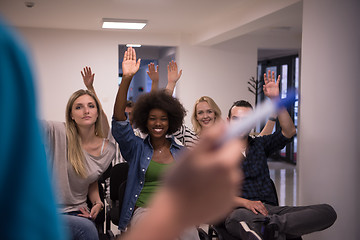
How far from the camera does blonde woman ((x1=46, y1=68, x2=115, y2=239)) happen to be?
2.88 m

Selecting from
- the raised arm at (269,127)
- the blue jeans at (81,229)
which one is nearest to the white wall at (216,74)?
the raised arm at (269,127)

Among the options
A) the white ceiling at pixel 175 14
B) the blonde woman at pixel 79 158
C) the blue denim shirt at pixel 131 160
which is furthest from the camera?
the white ceiling at pixel 175 14

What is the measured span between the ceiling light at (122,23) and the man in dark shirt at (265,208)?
12.3ft

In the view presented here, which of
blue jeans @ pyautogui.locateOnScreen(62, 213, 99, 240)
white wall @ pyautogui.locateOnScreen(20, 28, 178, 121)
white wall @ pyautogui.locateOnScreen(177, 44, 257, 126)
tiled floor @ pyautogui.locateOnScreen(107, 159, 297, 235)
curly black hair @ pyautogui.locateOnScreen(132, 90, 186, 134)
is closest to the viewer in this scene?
blue jeans @ pyautogui.locateOnScreen(62, 213, 99, 240)

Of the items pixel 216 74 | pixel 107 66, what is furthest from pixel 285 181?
pixel 107 66

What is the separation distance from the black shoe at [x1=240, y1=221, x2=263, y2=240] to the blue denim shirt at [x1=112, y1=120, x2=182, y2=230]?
83 cm

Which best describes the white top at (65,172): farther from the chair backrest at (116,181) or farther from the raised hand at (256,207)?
the raised hand at (256,207)

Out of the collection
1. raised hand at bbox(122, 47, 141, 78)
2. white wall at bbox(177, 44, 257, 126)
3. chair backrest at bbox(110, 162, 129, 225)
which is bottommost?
chair backrest at bbox(110, 162, 129, 225)

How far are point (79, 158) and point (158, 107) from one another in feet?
2.65

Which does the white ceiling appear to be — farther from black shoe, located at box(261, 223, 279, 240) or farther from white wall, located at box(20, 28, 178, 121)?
black shoe, located at box(261, 223, 279, 240)

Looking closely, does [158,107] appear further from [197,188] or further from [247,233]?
[197,188]

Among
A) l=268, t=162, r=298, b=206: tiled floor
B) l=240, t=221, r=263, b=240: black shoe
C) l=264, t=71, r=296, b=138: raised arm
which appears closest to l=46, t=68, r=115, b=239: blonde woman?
l=240, t=221, r=263, b=240: black shoe

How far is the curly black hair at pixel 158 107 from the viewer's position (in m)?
3.36

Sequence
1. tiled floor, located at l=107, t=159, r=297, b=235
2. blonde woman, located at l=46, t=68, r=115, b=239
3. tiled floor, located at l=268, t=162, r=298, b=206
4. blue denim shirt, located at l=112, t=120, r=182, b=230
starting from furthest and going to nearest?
tiled floor, located at l=268, t=162, r=298, b=206, tiled floor, located at l=107, t=159, r=297, b=235, blue denim shirt, located at l=112, t=120, r=182, b=230, blonde woman, located at l=46, t=68, r=115, b=239
